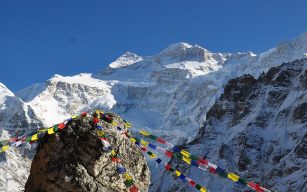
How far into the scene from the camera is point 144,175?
58.6 ft

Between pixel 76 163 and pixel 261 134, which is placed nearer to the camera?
pixel 76 163

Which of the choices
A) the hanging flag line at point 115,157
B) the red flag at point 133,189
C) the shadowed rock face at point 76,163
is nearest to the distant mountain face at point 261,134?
the red flag at point 133,189

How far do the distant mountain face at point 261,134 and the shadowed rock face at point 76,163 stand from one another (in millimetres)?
99035

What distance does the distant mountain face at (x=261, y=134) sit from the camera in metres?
127

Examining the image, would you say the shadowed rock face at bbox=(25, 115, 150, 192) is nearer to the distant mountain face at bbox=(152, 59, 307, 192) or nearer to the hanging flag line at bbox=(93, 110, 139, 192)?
the hanging flag line at bbox=(93, 110, 139, 192)

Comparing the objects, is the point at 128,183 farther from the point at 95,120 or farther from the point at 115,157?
the point at 95,120

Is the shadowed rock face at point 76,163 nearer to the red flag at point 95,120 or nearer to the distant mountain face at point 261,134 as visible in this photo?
the red flag at point 95,120

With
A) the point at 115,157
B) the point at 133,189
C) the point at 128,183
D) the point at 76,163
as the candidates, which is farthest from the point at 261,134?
the point at 76,163

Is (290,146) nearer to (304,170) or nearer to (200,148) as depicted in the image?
(304,170)

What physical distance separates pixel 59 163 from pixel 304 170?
352 feet

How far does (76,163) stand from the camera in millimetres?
16016

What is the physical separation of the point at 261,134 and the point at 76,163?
132 meters

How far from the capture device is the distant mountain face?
417 ft

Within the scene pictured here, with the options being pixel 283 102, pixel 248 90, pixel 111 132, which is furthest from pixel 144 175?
pixel 248 90
